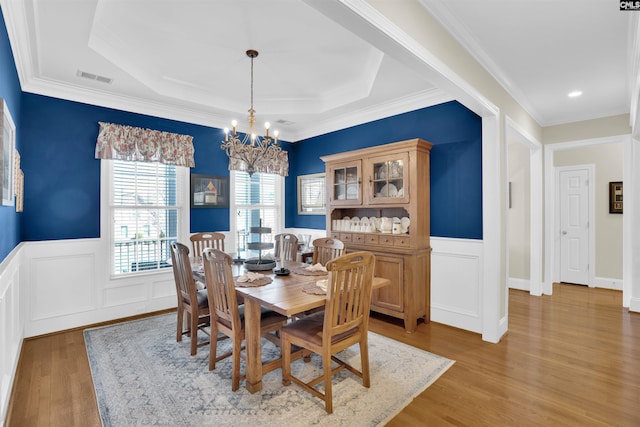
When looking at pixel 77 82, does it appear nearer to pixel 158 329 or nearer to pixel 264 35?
pixel 264 35

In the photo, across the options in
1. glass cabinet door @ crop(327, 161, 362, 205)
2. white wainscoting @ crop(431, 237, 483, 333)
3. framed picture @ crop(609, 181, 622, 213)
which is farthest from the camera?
framed picture @ crop(609, 181, 622, 213)

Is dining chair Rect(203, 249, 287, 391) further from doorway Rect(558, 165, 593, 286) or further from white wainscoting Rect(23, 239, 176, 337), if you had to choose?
doorway Rect(558, 165, 593, 286)

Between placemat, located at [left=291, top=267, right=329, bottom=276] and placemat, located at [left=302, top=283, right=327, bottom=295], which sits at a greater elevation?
placemat, located at [left=291, top=267, right=329, bottom=276]

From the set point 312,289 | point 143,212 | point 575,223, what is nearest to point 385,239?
point 312,289

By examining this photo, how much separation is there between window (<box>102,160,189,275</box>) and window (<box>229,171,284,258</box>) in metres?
0.83

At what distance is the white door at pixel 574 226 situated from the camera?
548cm

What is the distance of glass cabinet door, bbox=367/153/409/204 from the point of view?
360cm

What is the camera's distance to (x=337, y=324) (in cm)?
220

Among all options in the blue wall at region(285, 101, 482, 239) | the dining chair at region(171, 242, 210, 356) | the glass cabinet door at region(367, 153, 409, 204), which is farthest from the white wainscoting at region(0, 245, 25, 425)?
the blue wall at region(285, 101, 482, 239)

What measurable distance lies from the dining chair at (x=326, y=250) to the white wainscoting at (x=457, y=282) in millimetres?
1289

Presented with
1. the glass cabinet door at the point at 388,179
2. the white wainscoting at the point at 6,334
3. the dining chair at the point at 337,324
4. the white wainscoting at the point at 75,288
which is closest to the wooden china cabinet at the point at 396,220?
the glass cabinet door at the point at 388,179

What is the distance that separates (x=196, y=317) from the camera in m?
2.86

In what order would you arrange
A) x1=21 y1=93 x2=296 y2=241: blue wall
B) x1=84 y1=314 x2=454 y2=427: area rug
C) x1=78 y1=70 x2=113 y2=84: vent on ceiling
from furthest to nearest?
x1=21 y1=93 x2=296 y2=241: blue wall
x1=78 y1=70 x2=113 y2=84: vent on ceiling
x1=84 y1=314 x2=454 y2=427: area rug

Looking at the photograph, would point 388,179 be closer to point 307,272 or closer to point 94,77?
point 307,272
